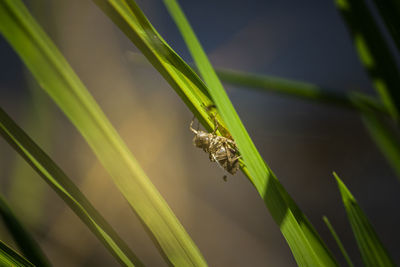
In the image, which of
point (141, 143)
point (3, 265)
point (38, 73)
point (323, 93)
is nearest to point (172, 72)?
point (38, 73)

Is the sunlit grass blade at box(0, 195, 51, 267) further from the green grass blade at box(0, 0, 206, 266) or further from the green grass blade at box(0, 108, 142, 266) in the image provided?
the green grass blade at box(0, 0, 206, 266)

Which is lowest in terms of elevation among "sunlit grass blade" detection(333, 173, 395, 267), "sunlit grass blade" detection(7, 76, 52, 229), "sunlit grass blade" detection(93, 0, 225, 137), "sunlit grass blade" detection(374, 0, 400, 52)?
"sunlit grass blade" detection(333, 173, 395, 267)

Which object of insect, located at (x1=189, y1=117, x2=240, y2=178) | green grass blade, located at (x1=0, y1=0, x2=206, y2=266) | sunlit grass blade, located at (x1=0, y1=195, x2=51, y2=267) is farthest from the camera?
insect, located at (x1=189, y1=117, x2=240, y2=178)

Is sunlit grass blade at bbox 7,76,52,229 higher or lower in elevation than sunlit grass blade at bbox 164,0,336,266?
higher

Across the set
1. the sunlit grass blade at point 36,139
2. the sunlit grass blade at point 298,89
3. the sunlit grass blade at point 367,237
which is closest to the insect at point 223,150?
the sunlit grass blade at point 298,89

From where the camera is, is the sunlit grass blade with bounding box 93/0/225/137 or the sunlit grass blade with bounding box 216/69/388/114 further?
the sunlit grass blade with bounding box 216/69/388/114

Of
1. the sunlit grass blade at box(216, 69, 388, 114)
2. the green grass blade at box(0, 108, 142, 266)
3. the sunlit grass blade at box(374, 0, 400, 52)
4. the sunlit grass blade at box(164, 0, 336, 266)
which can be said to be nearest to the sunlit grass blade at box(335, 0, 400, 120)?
the sunlit grass blade at box(374, 0, 400, 52)
